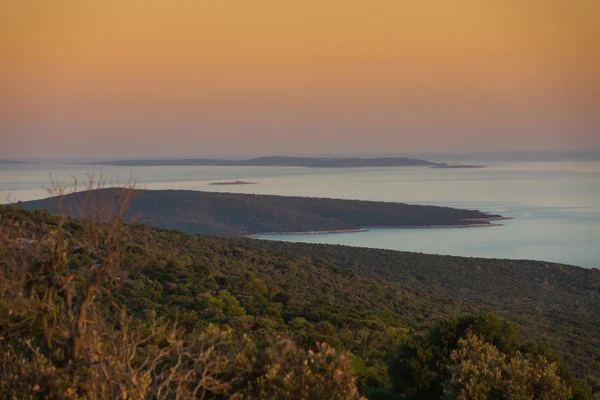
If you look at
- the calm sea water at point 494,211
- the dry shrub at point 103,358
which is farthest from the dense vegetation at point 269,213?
the dry shrub at point 103,358

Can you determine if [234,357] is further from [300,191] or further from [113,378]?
[300,191]

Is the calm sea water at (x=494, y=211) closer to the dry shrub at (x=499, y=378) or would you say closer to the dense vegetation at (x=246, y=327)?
the dense vegetation at (x=246, y=327)

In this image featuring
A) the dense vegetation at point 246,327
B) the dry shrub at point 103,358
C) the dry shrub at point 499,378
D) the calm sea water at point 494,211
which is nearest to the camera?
the dry shrub at point 103,358

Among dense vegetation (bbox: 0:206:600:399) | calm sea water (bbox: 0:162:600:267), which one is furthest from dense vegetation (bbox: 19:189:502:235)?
dense vegetation (bbox: 0:206:600:399)

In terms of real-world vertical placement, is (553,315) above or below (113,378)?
below

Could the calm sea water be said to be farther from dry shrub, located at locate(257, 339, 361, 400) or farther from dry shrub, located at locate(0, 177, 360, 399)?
dry shrub, located at locate(257, 339, 361, 400)

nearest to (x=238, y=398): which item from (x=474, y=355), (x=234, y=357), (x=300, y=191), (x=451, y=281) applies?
(x=234, y=357)
